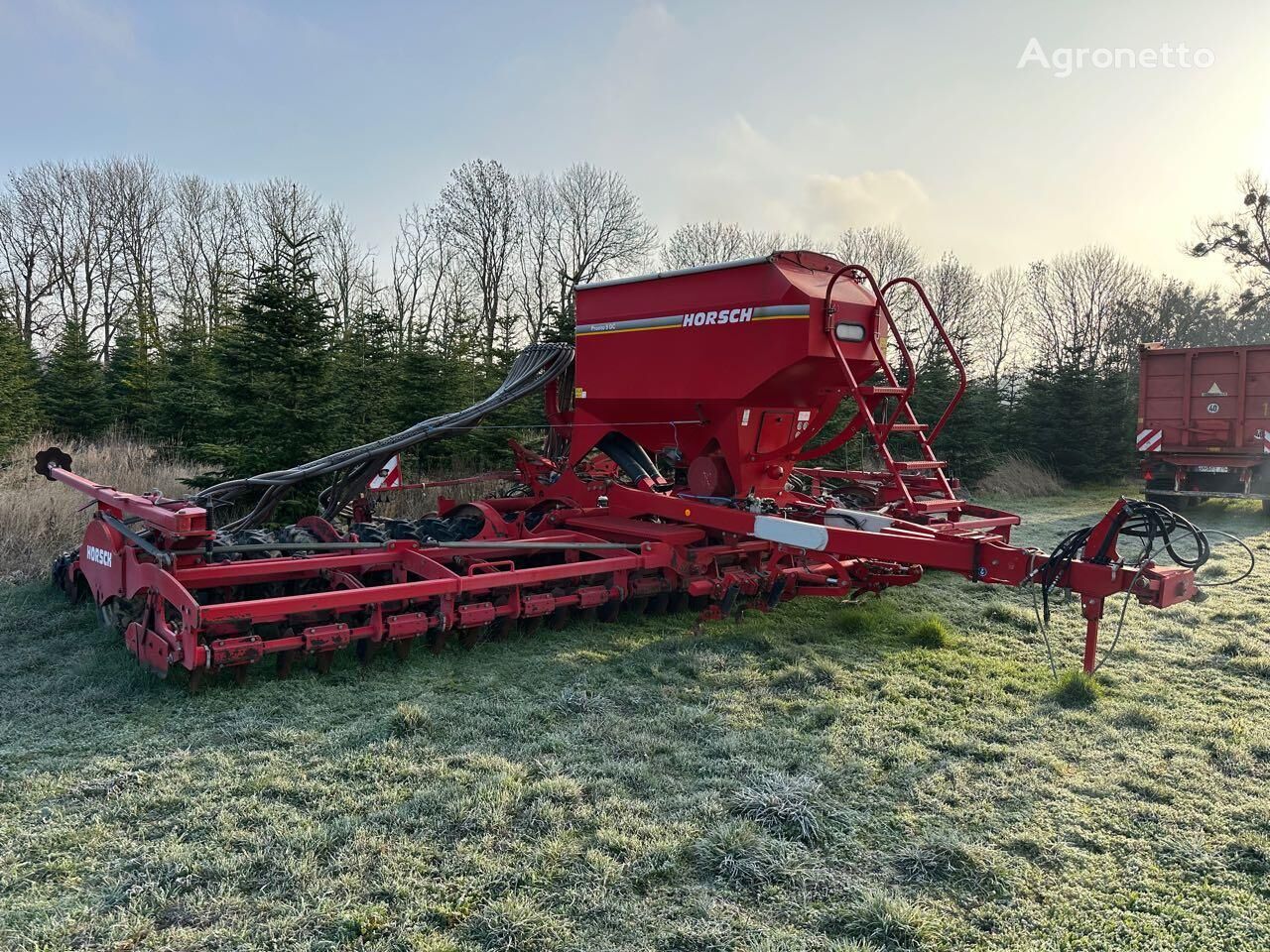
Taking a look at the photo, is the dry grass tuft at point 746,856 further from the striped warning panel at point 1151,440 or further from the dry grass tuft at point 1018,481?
the dry grass tuft at point 1018,481

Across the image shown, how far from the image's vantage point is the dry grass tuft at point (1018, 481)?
54.7ft

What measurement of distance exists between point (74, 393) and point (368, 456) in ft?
37.8

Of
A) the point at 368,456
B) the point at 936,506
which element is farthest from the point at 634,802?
the point at 368,456

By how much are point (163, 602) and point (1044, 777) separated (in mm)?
4277

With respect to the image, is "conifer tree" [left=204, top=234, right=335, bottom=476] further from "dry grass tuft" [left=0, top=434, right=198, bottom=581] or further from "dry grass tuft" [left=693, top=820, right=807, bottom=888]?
"dry grass tuft" [left=693, top=820, right=807, bottom=888]

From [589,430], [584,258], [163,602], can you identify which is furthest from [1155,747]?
[584,258]

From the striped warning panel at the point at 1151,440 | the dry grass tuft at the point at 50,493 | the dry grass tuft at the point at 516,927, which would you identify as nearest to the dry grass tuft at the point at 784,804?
the dry grass tuft at the point at 516,927

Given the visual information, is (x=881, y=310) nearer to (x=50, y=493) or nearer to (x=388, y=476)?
(x=388, y=476)

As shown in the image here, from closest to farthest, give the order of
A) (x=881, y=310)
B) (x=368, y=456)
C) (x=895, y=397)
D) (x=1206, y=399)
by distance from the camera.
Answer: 1. (x=895, y=397)
2. (x=881, y=310)
3. (x=368, y=456)
4. (x=1206, y=399)

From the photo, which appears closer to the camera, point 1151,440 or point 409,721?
point 409,721

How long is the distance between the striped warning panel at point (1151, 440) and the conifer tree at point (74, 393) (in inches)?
714

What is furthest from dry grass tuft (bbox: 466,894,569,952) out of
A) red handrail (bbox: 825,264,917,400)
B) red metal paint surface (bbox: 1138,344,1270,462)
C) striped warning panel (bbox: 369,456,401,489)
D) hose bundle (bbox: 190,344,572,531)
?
red metal paint surface (bbox: 1138,344,1270,462)

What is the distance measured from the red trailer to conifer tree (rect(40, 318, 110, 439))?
18374 mm

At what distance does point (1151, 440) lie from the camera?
13430 millimetres
